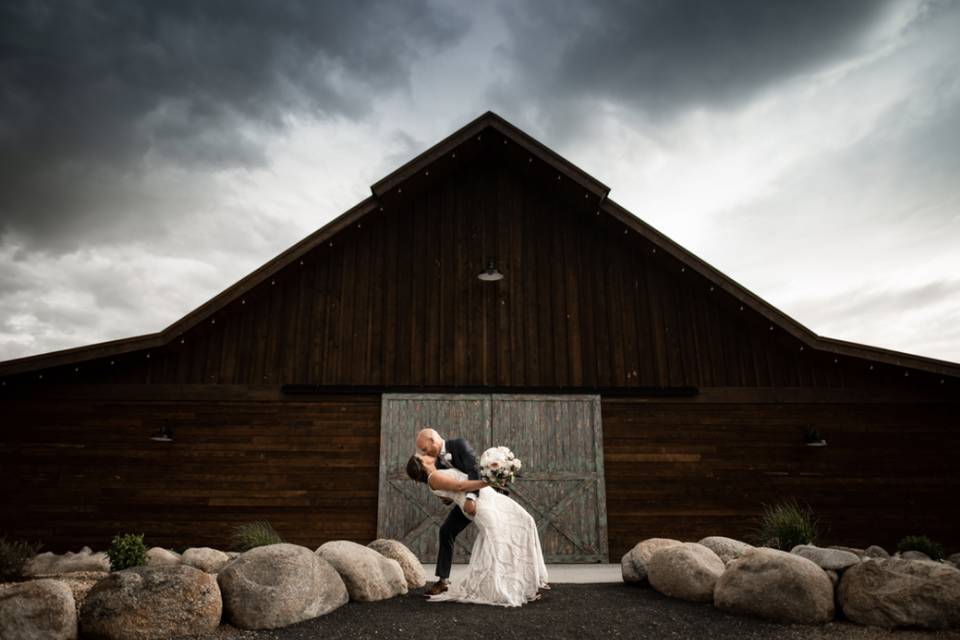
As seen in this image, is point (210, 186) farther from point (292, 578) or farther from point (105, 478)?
point (292, 578)

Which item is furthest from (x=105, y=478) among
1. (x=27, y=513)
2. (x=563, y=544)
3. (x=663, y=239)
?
(x=663, y=239)

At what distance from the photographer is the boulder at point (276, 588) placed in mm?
4637

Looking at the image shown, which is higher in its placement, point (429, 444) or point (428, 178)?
point (428, 178)

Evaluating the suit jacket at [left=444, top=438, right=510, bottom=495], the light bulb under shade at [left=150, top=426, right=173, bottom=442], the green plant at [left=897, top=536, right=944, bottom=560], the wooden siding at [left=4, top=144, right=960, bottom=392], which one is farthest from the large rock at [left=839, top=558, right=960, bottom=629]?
the light bulb under shade at [left=150, top=426, right=173, bottom=442]

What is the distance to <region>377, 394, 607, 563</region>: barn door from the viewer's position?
9.73 meters

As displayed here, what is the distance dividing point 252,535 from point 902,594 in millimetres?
8116

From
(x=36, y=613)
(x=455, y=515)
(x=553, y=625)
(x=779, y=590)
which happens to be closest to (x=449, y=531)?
(x=455, y=515)

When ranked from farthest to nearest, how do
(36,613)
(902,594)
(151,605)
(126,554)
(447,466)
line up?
(126,554)
(447,466)
(902,594)
(151,605)
(36,613)

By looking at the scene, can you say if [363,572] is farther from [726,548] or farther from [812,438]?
[812,438]

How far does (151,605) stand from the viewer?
429 centimetres

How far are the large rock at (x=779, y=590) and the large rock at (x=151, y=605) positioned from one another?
4164 mm

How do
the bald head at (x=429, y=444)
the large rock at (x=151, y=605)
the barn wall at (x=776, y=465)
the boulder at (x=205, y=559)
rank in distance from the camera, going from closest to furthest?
the large rock at (x=151, y=605) < the bald head at (x=429, y=444) < the boulder at (x=205, y=559) < the barn wall at (x=776, y=465)

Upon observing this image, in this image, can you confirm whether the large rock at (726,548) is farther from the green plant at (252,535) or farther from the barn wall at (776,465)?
the green plant at (252,535)

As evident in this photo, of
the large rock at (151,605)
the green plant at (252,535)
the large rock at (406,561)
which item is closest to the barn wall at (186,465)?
the green plant at (252,535)
